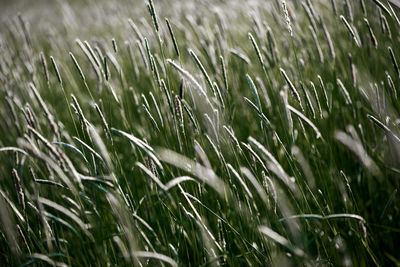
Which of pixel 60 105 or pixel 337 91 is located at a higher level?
pixel 60 105

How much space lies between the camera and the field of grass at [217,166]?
3.25 feet

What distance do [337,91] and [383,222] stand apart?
30.9 inches

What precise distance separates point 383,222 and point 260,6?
260 centimetres

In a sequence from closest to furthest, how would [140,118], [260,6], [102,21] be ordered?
[140,118] < [260,6] < [102,21]

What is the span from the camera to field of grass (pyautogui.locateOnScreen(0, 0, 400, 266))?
0.99 meters

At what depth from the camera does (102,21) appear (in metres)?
4.57

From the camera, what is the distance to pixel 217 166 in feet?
5.11

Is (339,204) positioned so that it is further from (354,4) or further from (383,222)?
(354,4)

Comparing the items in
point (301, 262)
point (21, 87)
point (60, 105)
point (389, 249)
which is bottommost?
point (389, 249)

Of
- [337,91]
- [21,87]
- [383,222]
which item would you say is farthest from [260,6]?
[383,222]

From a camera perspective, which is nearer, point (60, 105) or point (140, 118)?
point (140, 118)

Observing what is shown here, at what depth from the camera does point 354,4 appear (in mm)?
2258

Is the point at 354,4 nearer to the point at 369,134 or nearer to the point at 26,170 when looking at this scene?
the point at 369,134

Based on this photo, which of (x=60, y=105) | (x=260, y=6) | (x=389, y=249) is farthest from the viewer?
(x=260, y=6)
